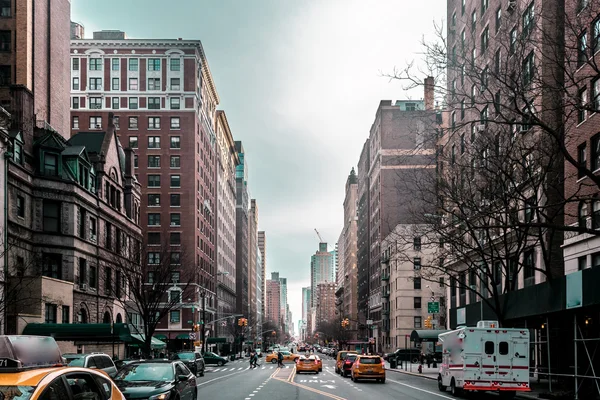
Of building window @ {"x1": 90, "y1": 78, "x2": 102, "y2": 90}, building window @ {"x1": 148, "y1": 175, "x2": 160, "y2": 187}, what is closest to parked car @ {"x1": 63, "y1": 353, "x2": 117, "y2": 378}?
building window @ {"x1": 148, "y1": 175, "x2": 160, "y2": 187}

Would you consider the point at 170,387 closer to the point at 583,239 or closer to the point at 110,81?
the point at 583,239

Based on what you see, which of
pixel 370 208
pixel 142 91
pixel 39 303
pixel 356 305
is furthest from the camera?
pixel 356 305

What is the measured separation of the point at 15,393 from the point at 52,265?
43.5m

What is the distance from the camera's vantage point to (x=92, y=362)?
73.3 feet

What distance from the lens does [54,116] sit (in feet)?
182

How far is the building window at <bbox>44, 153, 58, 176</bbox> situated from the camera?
1870 inches

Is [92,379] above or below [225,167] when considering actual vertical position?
below

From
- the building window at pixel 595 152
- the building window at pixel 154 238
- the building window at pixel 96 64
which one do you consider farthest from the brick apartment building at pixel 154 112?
the building window at pixel 595 152

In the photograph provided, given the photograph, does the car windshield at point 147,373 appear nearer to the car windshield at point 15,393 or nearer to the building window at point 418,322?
the car windshield at point 15,393

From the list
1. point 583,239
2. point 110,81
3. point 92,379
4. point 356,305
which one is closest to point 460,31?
point 583,239

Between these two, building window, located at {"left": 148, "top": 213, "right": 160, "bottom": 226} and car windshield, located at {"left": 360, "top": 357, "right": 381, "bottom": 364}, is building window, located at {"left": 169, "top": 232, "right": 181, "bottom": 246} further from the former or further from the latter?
car windshield, located at {"left": 360, "top": 357, "right": 381, "bottom": 364}

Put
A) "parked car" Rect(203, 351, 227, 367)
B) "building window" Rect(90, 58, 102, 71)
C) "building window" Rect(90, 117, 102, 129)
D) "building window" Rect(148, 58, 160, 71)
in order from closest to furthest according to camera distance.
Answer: "parked car" Rect(203, 351, 227, 367)
"building window" Rect(90, 117, 102, 129)
"building window" Rect(148, 58, 160, 71)
"building window" Rect(90, 58, 102, 71)

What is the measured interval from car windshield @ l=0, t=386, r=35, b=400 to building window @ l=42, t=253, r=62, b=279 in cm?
4275

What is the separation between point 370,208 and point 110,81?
51345mm
